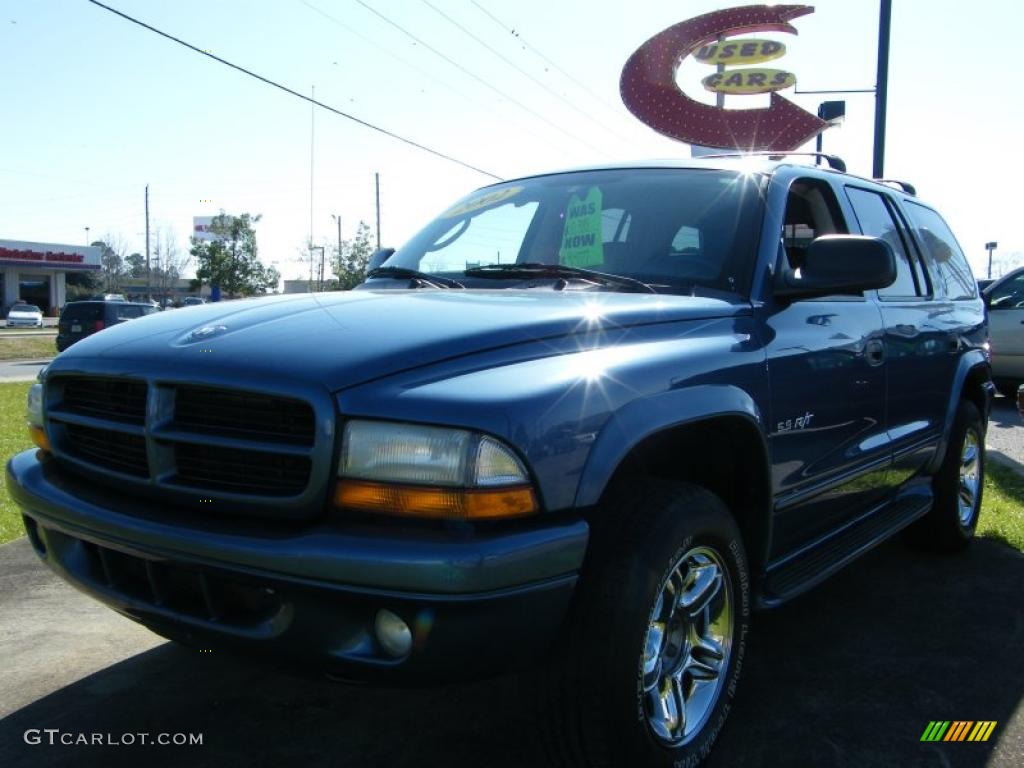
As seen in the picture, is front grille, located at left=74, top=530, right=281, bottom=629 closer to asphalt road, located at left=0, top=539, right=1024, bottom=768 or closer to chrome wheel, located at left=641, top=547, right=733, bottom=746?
asphalt road, located at left=0, top=539, right=1024, bottom=768

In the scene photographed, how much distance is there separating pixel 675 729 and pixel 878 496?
74.7 inches

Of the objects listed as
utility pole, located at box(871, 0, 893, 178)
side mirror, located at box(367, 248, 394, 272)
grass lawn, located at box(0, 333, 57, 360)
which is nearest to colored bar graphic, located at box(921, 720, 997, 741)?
side mirror, located at box(367, 248, 394, 272)

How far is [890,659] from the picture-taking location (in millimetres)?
3316

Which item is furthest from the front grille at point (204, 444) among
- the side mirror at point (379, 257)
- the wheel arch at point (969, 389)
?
the wheel arch at point (969, 389)

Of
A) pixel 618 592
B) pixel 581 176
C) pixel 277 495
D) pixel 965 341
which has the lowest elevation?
pixel 618 592

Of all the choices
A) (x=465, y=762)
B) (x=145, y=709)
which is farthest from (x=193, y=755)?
(x=465, y=762)

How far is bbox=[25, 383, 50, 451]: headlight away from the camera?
8.79 ft

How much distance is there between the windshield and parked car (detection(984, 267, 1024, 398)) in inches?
353

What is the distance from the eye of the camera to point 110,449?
2.39m

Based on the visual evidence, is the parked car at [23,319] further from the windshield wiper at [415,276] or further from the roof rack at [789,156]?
the roof rack at [789,156]

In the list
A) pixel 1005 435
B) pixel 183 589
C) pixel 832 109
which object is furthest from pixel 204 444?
pixel 832 109

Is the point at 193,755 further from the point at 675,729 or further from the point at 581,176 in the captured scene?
the point at 581,176

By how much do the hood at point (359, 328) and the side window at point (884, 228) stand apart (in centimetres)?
138

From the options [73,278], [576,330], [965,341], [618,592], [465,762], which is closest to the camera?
[618,592]
